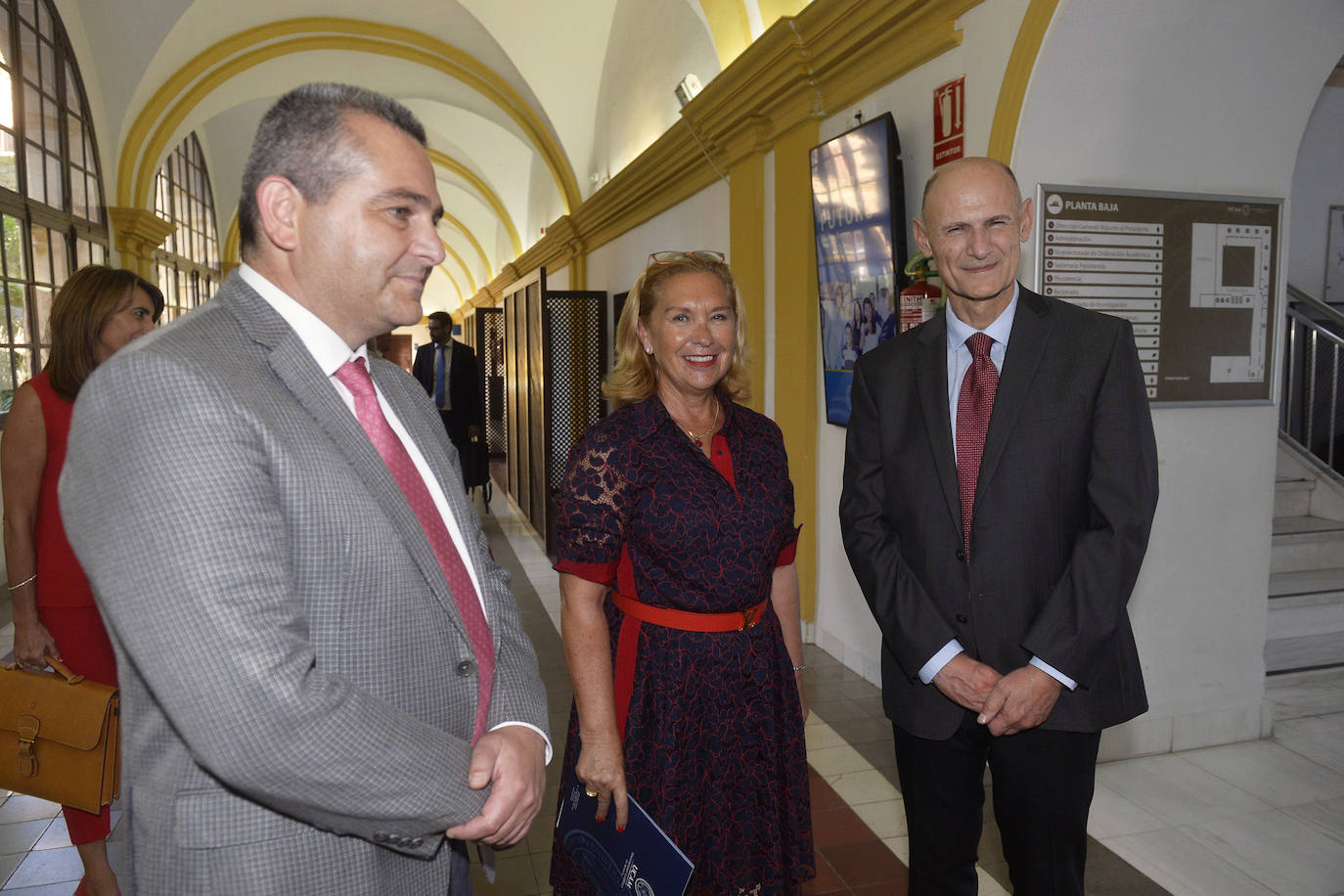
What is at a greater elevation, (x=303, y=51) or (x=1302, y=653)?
(x=303, y=51)

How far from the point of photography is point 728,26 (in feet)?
18.3

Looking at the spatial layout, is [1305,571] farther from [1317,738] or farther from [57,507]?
[57,507]

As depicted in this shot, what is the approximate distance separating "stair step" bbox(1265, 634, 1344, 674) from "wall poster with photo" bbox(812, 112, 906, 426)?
225cm

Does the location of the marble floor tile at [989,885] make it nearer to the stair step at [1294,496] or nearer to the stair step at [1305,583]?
the stair step at [1305,583]

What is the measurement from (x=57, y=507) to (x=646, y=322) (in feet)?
5.42

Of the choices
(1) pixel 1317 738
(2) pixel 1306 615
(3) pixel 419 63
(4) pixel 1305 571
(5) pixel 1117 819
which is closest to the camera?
(5) pixel 1117 819

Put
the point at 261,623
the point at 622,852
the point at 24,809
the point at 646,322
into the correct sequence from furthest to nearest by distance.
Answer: the point at 24,809 < the point at 646,322 < the point at 622,852 < the point at 261,623

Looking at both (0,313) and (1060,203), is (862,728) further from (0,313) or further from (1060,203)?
(0,313)

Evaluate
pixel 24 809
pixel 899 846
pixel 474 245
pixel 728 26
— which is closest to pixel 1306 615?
pixel 899 846

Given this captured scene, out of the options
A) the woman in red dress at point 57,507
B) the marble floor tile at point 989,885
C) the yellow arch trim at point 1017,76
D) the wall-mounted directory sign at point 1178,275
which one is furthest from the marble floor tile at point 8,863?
the yellow arch trim at point 1017,76

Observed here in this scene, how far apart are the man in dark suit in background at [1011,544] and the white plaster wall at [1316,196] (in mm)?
8046

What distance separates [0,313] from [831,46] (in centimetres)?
707

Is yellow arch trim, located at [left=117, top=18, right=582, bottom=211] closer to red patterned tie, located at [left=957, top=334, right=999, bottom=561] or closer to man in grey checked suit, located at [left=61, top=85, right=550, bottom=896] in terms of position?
red patterned tie, located at [left=957, top=334, right=999, bottom=561]

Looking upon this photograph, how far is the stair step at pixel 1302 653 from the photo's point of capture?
4121mm
